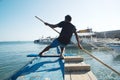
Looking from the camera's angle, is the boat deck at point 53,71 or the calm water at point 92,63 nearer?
the boat deck at point 53,71

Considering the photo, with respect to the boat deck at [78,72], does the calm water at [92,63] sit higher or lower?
lower

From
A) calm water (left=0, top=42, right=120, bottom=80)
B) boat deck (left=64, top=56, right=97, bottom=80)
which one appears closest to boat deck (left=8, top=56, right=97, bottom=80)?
boat deck (left=64, top=56, right=97, bottom=80)

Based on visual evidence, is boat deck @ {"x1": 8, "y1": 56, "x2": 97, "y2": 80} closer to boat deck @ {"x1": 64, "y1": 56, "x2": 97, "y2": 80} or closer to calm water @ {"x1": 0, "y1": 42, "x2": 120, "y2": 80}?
boat deck @ {"x1": 64, "y1": 56, "x2": 97, "y2": 80}

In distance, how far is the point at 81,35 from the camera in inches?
1684

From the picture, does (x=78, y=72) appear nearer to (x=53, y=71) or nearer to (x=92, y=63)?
(x=53, y=71)

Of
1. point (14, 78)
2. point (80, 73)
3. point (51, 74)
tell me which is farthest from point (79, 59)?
point (14, 78)

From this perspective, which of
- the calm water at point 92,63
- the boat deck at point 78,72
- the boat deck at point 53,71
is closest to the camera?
the boat deck at point 53,71

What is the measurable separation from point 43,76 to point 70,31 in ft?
8.97

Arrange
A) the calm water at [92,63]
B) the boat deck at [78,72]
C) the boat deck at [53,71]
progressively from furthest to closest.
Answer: the calm water at [92,63] < the boat deck at [78,72] < the boat deck at [53,71]

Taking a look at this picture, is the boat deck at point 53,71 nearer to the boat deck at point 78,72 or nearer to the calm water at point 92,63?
the boat deck at point 78,72

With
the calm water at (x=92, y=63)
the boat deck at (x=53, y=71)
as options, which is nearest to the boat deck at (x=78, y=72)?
the boat deck at (x=53, y=71)

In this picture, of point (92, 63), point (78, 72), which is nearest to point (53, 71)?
point (78, 72)

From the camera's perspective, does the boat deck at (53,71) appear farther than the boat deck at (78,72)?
No

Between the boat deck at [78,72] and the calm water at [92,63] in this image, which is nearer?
the boat deck at [78,72]
